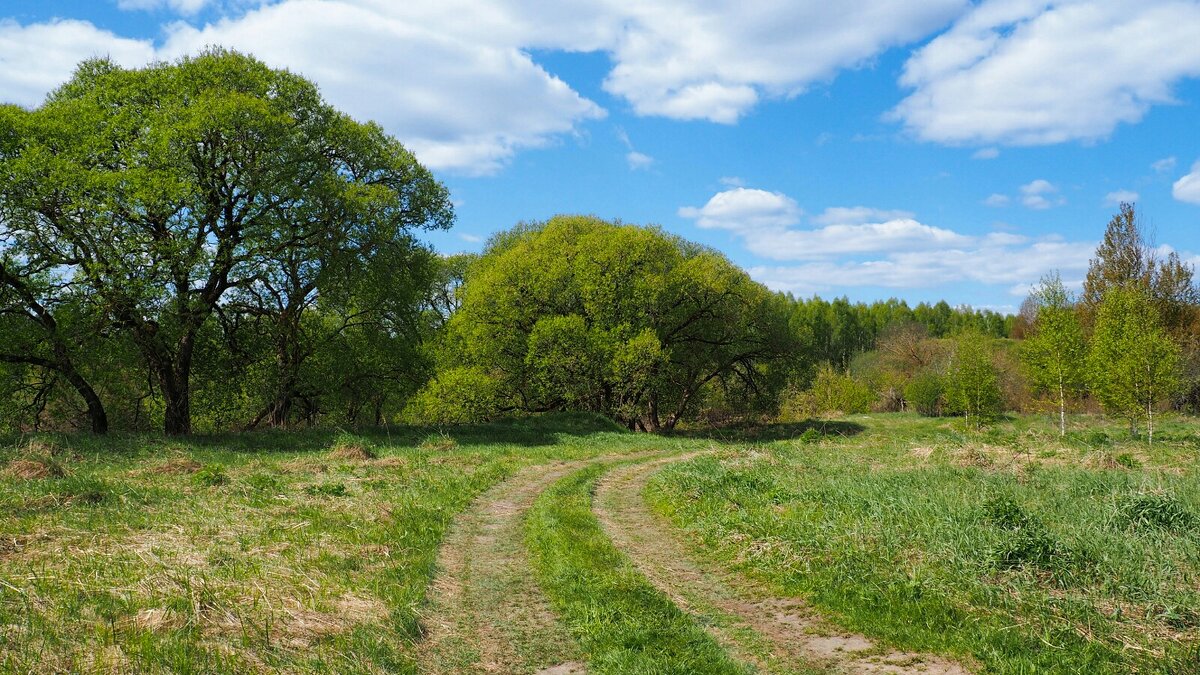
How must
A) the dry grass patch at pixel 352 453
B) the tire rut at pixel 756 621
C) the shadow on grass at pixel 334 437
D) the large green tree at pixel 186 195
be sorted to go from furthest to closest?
the large green tree at pixel 186 195
the shadow on grass at pixel 334 437
the dry grass patch at pixel 352 453
the tire rut at pixel 756 621

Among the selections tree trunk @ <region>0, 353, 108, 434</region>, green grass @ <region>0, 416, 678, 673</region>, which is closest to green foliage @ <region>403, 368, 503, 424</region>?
tree trunk @ <region>0, 353, 108, 434</region>

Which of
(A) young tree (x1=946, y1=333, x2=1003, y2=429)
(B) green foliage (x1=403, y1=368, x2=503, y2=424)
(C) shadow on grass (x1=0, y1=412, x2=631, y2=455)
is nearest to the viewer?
(C) shadow on grass (x1=0, y1=412, x2=631, y2=455)

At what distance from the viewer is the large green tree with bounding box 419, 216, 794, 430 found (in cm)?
3647

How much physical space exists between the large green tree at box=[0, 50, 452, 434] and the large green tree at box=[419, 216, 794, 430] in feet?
30.2

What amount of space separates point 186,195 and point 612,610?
906 inches

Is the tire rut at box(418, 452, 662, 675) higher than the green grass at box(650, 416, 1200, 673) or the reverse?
the reverse

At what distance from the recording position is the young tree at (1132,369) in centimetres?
3250

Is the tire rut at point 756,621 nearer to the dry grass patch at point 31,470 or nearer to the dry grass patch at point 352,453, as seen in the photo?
the dry grass patch at point 352,453

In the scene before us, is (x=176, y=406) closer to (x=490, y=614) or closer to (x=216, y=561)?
(x=216, y=561)

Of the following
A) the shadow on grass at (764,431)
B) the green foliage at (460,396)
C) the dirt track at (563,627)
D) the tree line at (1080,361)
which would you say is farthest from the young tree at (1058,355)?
the dirt track at (563,627)

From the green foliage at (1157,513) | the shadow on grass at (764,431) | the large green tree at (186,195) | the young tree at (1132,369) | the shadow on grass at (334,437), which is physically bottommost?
the shadow on grass at (764,431)

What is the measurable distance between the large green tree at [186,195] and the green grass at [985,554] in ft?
62.1

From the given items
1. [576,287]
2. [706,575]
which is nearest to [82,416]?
[576,287]

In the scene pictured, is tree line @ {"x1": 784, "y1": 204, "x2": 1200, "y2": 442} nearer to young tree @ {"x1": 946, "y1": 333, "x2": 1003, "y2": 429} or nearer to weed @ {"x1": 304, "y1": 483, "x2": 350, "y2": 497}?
young tree @ {"x1": 946, "y1": 333, "x2": 1003, "y2": 429}
